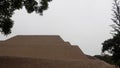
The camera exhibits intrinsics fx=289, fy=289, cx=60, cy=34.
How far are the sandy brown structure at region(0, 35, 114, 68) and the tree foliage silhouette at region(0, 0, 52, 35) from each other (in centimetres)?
287

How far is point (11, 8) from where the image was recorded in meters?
16.8

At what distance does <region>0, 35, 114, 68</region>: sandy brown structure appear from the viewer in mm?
19453

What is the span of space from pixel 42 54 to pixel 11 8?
9.72 metres

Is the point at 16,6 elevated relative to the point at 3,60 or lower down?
elevated

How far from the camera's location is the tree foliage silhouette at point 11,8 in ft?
54.2

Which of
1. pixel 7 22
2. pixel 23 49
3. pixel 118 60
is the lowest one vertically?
pixel 118 60

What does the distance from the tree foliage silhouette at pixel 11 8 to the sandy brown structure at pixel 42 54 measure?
287 cm

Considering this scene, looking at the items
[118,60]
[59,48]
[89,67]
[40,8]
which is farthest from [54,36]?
[40,8]

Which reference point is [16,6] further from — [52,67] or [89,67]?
[89,67]

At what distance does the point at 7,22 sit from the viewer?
56.1 feet

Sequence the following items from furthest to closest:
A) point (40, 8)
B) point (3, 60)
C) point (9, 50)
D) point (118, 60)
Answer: point (118, 60) < point (9, 50) < point (3, 60) < point (40, 8)

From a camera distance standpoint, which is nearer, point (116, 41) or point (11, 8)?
point (11, 8)

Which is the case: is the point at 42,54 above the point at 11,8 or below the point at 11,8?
below

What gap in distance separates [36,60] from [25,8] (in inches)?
166
